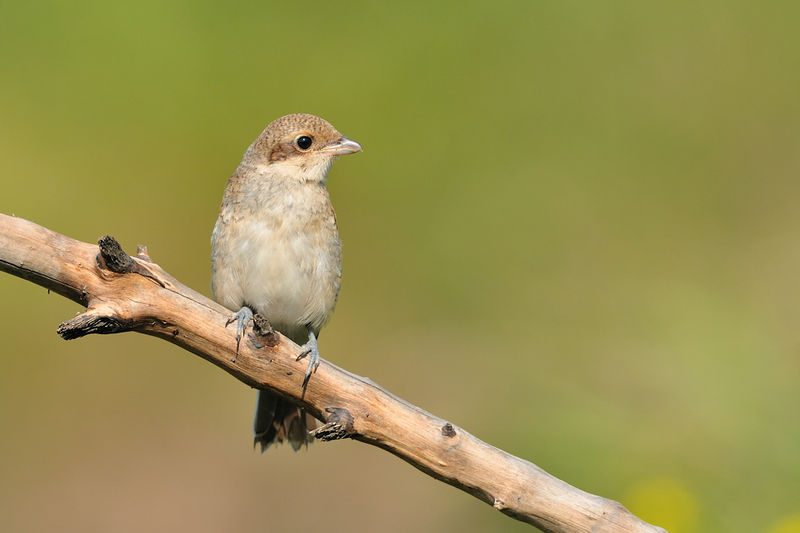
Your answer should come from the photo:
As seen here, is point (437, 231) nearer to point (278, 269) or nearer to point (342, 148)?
point (342, 148)

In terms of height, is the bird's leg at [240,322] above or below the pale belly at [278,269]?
below

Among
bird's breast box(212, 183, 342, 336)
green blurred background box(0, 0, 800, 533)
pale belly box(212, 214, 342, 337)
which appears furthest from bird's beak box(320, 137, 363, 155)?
green blurred background box(0, 0, 800, 533)

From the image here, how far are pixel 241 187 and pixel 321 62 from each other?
14.2 ft

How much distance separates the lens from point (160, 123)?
756 cm

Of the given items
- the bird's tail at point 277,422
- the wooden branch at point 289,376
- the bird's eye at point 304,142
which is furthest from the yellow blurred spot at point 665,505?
the bird's eye at point 304,142

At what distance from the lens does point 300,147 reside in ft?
13.3

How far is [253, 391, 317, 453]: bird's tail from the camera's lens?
4.08m

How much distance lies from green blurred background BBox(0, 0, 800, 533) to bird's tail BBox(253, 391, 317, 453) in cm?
166

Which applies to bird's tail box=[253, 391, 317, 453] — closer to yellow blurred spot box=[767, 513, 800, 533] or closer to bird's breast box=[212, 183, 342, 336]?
bird's breast box=[212, 183, 342, 336]

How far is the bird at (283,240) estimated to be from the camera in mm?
3883

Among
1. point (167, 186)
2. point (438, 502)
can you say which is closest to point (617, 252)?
point (438, 502)

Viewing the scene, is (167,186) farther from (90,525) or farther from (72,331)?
(72,331)

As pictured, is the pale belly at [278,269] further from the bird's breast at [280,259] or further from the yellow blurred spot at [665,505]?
the yellow blurred spot at [665,505]

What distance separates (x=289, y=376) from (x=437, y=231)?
4.73 meters
